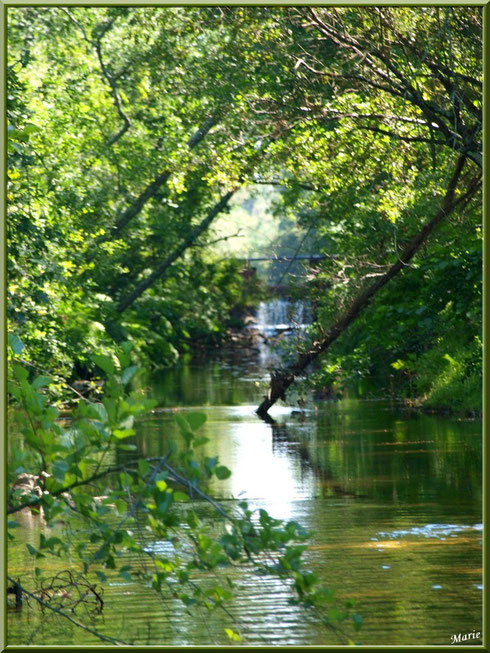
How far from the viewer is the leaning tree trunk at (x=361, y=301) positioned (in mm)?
13141

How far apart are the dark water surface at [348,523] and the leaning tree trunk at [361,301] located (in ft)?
1.79

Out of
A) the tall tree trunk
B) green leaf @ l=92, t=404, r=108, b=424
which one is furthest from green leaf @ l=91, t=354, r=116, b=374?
the tall tree trunk

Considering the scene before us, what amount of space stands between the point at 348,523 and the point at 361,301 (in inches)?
257

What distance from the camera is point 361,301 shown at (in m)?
15.6

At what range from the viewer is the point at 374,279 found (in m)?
15.6

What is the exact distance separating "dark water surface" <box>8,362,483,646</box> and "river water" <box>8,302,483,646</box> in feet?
0.05

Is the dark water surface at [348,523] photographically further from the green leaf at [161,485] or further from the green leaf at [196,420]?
the green leaf at [196,420]

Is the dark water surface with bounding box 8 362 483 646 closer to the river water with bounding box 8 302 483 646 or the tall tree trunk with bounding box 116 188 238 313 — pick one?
the river water with bounding box 8 302 483 646

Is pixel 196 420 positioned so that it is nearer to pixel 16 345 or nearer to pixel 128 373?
pixel 128 373

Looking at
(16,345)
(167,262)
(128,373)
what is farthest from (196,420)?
(167,262)

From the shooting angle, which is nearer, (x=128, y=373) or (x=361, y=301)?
(x=128, y=373)

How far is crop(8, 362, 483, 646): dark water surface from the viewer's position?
6348 millimetres

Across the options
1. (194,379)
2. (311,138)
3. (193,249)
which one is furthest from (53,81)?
(193,249)

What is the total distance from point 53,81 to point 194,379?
900 centimetres
